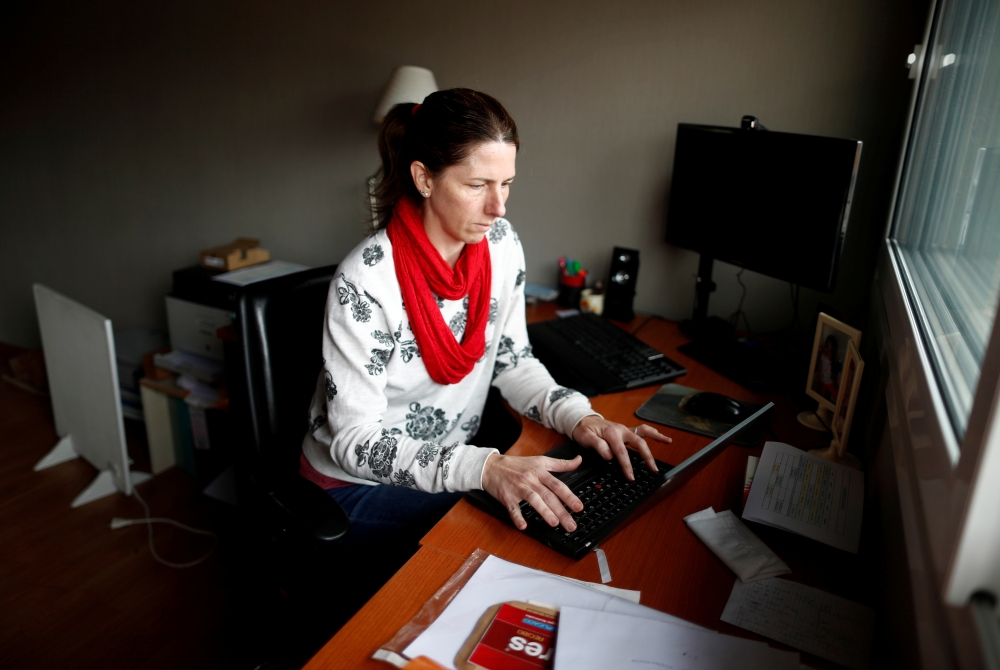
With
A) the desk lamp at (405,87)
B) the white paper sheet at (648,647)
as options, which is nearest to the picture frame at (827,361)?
the white paper sheet at (648,647)

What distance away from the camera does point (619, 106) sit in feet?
6.23

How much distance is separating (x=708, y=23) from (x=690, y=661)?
1598 millimetres

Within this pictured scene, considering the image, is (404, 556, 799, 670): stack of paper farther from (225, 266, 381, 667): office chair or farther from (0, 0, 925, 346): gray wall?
(0, 0, 925, 346): gray wall

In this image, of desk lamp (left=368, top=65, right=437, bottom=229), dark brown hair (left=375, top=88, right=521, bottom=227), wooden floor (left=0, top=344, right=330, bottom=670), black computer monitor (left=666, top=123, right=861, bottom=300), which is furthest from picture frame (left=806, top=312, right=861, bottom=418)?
wooden floor (left=0, top=344, right=330, bottom=670)

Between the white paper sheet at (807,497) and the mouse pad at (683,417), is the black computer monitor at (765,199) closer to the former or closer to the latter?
the mouse pad at (683,417)

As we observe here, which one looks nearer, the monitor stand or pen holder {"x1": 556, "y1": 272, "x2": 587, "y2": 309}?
the monitor stand

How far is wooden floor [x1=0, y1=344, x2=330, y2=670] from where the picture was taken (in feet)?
5.66

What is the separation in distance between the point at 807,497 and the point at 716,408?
307 mm

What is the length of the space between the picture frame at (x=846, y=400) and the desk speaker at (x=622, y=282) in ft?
2.70

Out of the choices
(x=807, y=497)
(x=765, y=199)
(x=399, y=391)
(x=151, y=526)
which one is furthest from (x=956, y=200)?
(x=151, y=526)

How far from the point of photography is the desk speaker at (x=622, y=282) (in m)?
1.90

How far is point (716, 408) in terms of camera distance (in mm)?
1257

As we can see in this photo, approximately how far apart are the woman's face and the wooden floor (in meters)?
1.16

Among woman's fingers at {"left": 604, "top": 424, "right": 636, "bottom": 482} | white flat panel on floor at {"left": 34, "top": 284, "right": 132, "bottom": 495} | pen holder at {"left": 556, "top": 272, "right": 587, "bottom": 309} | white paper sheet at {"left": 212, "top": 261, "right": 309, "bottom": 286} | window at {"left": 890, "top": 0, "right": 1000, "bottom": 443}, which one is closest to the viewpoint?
window at {"left": 890, "top": 0, "right": 1000, "bottom": 443}
